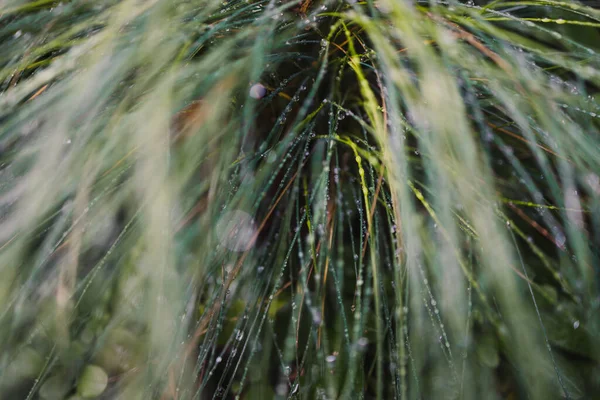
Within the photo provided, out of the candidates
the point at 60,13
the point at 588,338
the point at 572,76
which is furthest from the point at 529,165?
the point at 60,13

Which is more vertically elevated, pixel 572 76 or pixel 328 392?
pixel 572 76

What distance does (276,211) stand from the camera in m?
0.72

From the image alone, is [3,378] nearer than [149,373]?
No

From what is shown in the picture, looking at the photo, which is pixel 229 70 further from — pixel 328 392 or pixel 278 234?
pixel 328 392

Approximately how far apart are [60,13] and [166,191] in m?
0.32

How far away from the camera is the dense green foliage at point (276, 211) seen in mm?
447

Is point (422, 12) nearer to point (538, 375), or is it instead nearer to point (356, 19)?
point (356, 19)

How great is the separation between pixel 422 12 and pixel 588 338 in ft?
1.62

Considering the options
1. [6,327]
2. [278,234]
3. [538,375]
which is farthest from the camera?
[278,234]

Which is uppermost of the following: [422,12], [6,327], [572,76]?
[422,12]

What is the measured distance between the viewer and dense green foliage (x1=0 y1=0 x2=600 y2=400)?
447 millimetres

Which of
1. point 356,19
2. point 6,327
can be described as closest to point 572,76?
point 356,19

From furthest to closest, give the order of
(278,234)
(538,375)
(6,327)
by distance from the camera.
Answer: (278,234)
(6,327)
(538,375)

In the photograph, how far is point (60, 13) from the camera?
1.78 ft
